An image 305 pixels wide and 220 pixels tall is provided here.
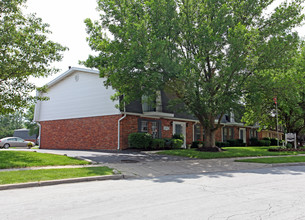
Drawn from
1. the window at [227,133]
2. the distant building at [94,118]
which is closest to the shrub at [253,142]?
the window at [227,133]

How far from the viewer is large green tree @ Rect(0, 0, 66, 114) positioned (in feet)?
50.5

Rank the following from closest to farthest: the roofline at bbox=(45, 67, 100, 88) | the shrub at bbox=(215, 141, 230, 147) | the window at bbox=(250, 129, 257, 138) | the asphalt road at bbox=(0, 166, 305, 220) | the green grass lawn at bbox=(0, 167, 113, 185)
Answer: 1. the asphalt road at bbox=(0, 166, 305, 220)
2. the green grass lawn at bbox=(0, 167, 113, 185)
3. the roofline at bbox=(45, 67, 100, 88)
4. the shrub at bbox=(215, 141, 230, 147)
5. the window at bbox=(250, 129, 257, 138)

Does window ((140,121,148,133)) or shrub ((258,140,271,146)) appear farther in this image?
shrub ((258,140,271,146))

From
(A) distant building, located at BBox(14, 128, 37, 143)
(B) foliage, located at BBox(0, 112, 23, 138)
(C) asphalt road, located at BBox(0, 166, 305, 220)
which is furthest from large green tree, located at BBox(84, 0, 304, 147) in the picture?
(B) foliage, located at BBox(0, 112, 23, 138)

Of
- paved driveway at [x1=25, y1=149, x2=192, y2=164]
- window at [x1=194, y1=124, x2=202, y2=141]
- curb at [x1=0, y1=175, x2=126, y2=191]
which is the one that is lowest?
curb at [x1=0, y1=175, x2=126, y2=191]

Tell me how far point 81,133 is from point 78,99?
3.12 meters

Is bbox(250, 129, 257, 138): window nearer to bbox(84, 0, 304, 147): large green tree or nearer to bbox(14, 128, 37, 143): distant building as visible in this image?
bbox(84, 0, 304, 147): large green tree

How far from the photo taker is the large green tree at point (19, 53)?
15391 mm

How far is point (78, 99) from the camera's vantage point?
80.3 feet

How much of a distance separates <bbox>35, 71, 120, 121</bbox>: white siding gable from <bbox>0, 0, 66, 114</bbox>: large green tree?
6159 mm

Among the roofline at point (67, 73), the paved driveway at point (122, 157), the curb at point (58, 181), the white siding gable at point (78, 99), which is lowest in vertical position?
the curb at point (58, 181)

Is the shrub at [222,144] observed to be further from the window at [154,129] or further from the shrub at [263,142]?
the window at [154,129]

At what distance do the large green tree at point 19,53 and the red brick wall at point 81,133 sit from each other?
681cm

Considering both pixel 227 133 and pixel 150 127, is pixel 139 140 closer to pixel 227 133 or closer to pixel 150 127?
pixel 150 127
